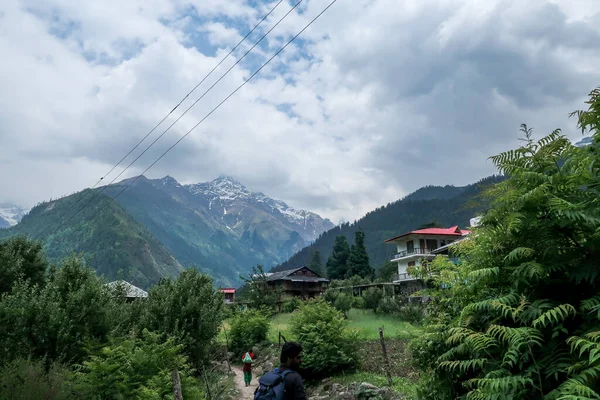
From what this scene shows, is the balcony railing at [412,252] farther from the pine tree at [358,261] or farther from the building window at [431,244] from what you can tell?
the pine tree at [358,261]

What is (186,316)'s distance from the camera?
1984 cm

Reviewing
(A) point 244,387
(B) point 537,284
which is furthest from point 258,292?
(B) point 537,284

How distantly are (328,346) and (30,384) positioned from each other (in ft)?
40.2

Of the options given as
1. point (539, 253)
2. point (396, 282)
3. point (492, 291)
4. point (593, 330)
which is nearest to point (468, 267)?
point (492, 291)

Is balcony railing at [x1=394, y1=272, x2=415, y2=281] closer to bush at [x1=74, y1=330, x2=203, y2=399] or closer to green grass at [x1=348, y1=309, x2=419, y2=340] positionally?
green grass at [x1=348, y1=309, x2=419, y2=340]

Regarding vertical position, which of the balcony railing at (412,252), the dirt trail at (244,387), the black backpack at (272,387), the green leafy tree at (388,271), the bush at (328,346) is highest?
the balcony railing at (412,252)

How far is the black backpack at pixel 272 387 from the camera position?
4.96 m

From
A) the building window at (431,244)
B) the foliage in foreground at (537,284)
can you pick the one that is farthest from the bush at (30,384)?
the building window at (431,244)

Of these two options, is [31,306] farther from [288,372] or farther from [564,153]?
[564,153]

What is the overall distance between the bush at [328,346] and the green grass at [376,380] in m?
0.66

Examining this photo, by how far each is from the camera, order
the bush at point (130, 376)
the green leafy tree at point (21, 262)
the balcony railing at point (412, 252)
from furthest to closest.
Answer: the balcony railing at point (412, 252)
the green leafy tree at point (21, 262)
the bush at point (130, 376)

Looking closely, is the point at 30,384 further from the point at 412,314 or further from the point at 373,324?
the point at 412,314

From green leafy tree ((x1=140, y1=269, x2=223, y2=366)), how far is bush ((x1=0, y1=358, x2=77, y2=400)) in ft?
26.6

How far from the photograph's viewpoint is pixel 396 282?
60.8 m
